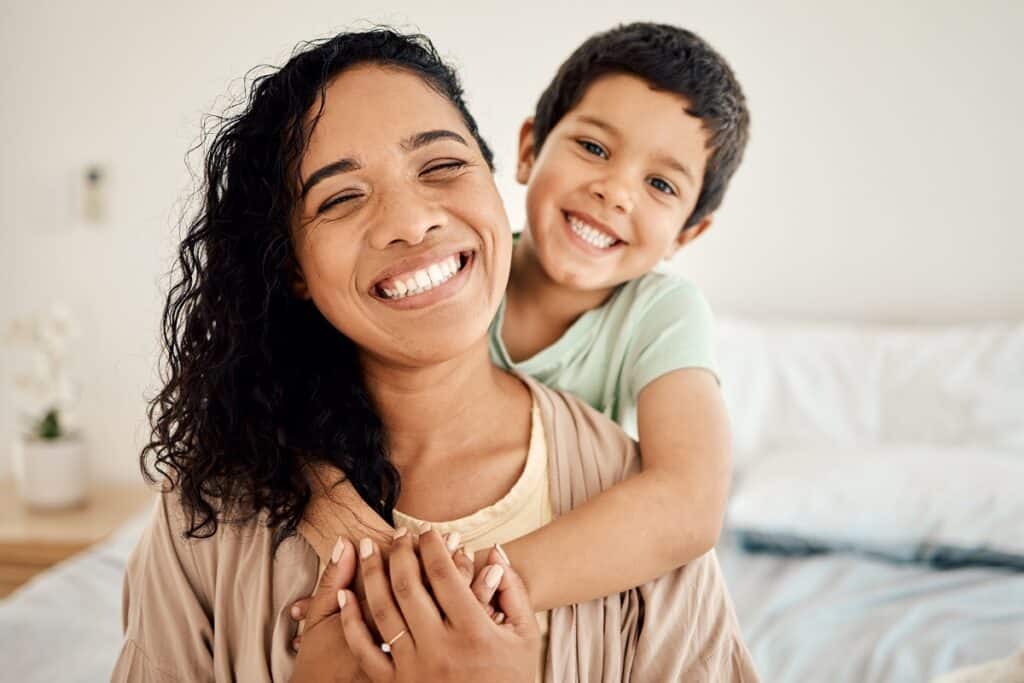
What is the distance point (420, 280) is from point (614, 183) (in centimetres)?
45

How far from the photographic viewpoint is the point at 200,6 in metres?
3.04

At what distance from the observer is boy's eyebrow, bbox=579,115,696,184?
1.33m

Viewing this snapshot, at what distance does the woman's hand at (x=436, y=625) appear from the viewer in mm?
882

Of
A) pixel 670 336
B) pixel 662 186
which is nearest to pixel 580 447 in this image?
pixel 670 336

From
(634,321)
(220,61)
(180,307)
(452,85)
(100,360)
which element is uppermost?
(220,61)

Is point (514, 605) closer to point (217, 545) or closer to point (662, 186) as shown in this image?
point (217, 545)

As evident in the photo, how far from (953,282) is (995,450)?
60 cm

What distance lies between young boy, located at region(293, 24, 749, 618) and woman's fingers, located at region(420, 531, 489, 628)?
334 millimetres

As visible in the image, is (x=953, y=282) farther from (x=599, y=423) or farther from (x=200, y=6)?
(x=200, y=6)

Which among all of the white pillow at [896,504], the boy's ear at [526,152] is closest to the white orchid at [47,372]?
the boy's ear at [526,152]

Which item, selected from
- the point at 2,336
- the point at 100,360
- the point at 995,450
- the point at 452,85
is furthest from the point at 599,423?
the point at 2,336

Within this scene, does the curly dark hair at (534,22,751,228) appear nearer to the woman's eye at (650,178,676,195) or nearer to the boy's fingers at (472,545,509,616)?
the woman's eye at (650,178,676,195)

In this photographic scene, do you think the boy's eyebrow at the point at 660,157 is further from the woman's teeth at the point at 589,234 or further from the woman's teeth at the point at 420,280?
the woman's teeth at the point at 420,280

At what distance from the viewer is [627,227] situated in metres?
1.33
